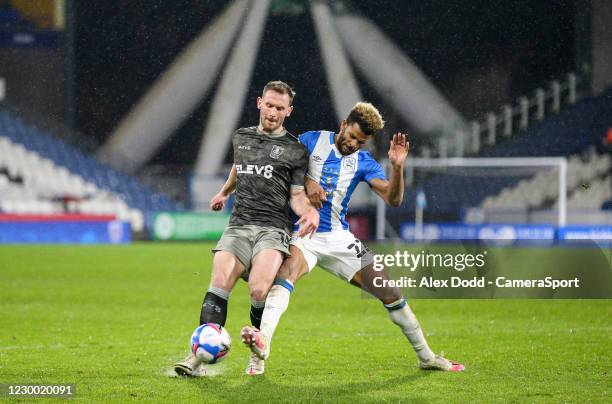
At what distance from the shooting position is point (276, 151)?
5.98 meters

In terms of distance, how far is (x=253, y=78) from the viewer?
3275cm

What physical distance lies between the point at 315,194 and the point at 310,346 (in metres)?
1.84

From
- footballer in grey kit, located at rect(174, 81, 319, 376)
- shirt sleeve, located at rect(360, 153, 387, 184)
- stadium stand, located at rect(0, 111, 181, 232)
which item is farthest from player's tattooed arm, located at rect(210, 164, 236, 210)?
stadium stand, located at rect(0, 111, 181, 232)

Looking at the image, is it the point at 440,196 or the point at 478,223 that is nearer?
the point at 478,223

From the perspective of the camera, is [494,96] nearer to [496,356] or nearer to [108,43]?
[108,43]

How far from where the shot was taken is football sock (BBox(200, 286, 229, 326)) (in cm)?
562

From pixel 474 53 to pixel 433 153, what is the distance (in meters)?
5.69

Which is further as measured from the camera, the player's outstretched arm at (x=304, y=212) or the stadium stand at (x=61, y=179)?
the stadium stand at (x=61, y=179)

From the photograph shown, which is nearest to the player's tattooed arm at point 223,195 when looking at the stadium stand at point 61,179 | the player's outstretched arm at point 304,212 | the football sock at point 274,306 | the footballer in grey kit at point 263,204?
the footballer in grey kit at point 263,204

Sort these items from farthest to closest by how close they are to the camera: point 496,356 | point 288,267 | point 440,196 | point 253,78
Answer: point 253,78 → point 440,196 → point 496,356 → point 288,267

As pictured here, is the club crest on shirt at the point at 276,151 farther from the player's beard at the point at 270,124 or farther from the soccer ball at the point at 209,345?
the soccer ball at the point at 209,345

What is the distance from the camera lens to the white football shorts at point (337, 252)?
6.12 metres

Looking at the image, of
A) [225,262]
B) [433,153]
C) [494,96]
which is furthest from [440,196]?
[225,262]

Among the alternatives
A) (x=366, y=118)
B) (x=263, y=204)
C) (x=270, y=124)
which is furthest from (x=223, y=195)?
(x=366, y=118)
